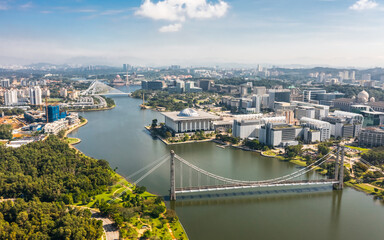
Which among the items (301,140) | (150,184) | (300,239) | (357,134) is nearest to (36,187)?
(150,184)

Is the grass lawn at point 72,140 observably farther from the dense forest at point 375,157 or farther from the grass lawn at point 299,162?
the dense forest at point 375,157

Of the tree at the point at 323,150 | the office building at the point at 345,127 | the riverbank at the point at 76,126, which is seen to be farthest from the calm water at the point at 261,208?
the office building at the point at 345,127

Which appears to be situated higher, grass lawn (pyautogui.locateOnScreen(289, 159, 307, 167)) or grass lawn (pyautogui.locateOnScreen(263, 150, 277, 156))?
grass lawn (pyautogui.locateOnScreen(263, 150, 277, 156))

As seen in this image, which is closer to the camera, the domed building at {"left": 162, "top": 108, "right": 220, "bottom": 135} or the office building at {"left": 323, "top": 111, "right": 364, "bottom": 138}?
the office building at {"left": 323, "top": 111, "right": 364, "bottom": 138}

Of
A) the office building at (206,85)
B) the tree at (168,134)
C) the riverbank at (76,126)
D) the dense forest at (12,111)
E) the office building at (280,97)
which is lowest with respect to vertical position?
the riverbank at (76,126)

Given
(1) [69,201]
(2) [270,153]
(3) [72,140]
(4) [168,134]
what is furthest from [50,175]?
(2) [270,153]

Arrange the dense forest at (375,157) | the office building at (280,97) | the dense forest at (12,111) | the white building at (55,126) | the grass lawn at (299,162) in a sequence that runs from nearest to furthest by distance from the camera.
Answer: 1. the dense forest at (375,157)
2. the grass lawn at (299,162)
3. the white building at (55,126)
4. the dense forest at (12,111)
5. the office building at (280,97)

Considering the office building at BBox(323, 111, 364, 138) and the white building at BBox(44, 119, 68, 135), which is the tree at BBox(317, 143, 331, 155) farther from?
the white building at BBox(44, 119, 68, 135)

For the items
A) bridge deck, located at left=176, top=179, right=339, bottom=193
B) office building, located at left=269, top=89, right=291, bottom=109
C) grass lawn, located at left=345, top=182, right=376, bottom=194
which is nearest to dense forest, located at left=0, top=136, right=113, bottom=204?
bridge deck, located at left=176, top=179, right=339, bottom=193

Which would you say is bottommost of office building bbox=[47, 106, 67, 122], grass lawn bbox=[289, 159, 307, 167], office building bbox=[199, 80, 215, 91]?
grass lawn bbox=[289, 159, 307, 167]
